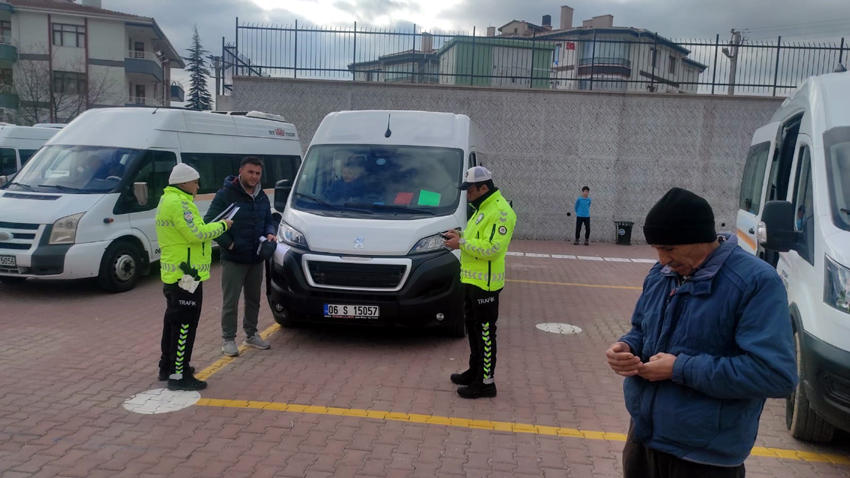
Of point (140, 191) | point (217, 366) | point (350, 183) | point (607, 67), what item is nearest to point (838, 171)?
point (350, 183)

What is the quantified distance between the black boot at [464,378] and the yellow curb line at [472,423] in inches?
26.6

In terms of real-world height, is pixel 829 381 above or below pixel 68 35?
below

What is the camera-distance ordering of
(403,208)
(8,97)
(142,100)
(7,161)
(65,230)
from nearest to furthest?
(403,208), (65,230), (7,161), (8,97), (142,100)

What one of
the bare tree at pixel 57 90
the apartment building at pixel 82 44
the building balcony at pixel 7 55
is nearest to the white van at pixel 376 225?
the bare tree at pixel 57 90

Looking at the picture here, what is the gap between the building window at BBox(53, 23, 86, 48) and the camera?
4475cm

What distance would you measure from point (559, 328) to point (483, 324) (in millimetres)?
3048

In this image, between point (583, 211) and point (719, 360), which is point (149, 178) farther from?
point (583, 211)

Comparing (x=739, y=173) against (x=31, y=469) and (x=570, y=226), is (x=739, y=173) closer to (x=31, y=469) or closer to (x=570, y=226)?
(x=570, y=226)

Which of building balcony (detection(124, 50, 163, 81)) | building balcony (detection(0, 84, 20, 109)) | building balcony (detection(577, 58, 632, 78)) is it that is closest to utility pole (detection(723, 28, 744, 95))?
building balcony (detection(577, 58, 632, 78))

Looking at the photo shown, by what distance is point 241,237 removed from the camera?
611 centimetres

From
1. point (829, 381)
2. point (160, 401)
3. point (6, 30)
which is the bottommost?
point (160, 401)

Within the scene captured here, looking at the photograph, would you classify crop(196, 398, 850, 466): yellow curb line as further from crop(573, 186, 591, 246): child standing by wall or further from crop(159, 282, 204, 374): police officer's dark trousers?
crop(573, 186, 591, 246): child standing by wall

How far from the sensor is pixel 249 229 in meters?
6.14

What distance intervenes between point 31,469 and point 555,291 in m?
8.22
